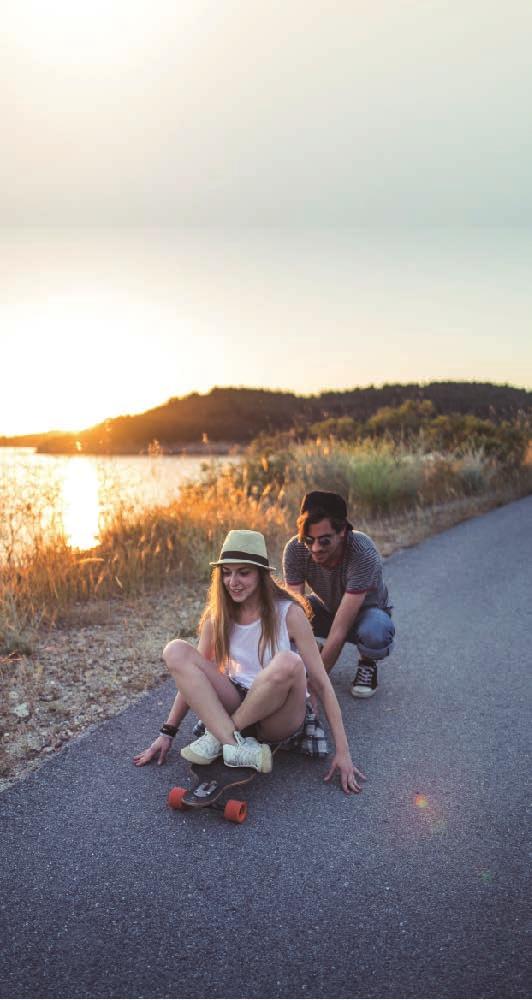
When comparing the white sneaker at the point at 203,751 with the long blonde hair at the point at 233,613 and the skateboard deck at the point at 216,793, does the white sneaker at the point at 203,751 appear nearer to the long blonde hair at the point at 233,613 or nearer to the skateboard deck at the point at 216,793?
the skateboard deck at the point at 216,793

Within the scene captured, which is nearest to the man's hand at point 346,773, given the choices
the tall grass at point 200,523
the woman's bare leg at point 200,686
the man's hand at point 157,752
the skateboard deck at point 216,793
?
the skateboard deck at point 216,793

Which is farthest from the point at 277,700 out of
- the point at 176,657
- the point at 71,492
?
the point at 71,492

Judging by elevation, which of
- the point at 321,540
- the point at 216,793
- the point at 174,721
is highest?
the point at 321,540

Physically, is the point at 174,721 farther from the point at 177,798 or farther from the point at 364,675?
the point at 364,675

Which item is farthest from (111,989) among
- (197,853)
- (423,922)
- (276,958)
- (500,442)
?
(500,442)

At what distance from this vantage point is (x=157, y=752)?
13.5ft

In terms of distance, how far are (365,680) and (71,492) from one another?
3.85 metres

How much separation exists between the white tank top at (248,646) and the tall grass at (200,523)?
7.12 ft

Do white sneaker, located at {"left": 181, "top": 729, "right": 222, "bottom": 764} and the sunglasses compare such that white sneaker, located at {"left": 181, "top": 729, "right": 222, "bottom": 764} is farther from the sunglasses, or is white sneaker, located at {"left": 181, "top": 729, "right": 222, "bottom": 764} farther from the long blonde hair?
the sunglasses

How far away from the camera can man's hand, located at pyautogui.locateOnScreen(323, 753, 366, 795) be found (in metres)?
3.76

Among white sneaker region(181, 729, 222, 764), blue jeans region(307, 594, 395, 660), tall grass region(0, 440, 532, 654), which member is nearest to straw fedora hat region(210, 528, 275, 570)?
white sneaker region(181, 729, 222, 764)

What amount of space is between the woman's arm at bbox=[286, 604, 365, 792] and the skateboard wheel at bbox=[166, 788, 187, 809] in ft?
2.46

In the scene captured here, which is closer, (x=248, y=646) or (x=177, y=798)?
(x=177, y=798)

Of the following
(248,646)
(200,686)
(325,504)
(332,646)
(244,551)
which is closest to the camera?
(200,686)
